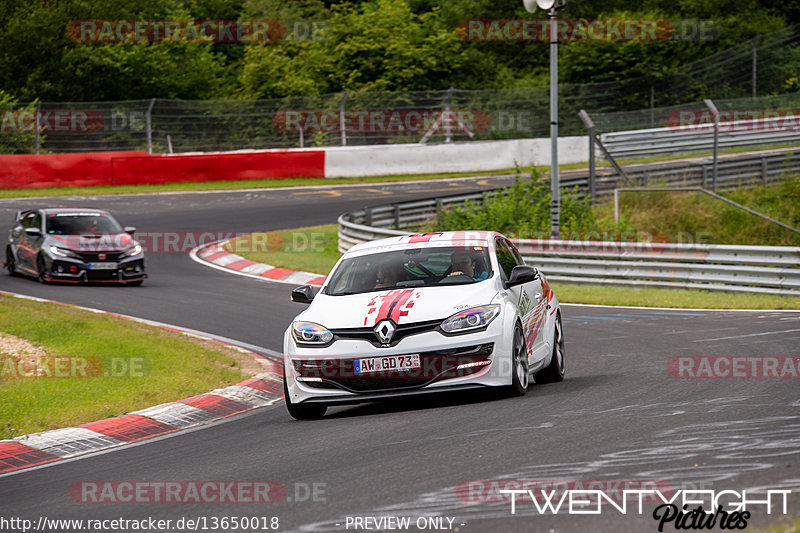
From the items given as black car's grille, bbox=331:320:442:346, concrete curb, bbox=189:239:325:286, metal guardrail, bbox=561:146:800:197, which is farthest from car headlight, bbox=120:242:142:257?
black car's grille, bbox=331:320:442:346

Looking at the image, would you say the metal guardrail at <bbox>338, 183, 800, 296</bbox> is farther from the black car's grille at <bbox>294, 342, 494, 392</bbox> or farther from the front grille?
the black car's grille at <bbox>294, 342, 494, 392</bbox>

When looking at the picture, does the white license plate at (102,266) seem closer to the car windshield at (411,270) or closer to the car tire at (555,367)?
the car windshield at (411,270)

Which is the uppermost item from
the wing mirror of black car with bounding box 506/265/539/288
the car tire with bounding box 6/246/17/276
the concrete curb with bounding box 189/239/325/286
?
the wing mirror of black car with bounding box 506/265/539/288

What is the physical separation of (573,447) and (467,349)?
77.2 inches

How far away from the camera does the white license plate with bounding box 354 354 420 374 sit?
853 centimetres

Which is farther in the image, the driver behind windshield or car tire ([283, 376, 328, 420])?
the driver behind windshield

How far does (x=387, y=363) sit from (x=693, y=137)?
72.7 feet

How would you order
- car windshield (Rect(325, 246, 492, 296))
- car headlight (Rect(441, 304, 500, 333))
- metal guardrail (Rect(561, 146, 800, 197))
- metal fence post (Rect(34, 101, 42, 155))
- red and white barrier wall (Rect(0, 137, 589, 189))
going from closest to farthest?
car headlight (Rect(441, 304, 500, 333))
car windshield (Rect(325, 246, 492, 296))
metal guardrail (Rect(561, 146, 800, 197))
red and white barrier wall (Rect(0, 137, 589, 189))
metal fence post (Rect(34, 101, 42, 155))

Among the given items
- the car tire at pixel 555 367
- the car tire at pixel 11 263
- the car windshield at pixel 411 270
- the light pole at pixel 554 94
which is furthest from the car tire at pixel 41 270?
the car tire at pixel 555 367

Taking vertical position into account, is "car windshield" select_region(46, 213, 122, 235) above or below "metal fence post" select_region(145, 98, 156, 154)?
below

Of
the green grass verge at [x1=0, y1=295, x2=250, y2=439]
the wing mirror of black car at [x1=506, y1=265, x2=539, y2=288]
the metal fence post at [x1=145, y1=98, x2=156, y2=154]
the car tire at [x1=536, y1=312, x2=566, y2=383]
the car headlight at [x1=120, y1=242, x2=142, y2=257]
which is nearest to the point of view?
the wing mirror of black car at [x1=506, y1=265, x2=539, y2=288]

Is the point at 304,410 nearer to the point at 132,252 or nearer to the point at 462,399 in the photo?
the point at 462,399

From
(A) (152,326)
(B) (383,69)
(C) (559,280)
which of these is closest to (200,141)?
(B) (383,69)

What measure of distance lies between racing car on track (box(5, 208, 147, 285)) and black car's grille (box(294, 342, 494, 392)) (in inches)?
498
